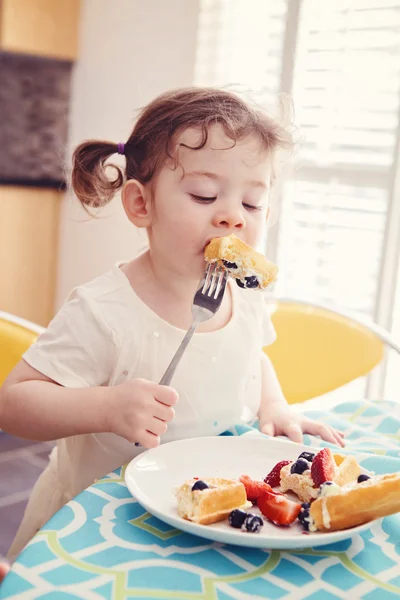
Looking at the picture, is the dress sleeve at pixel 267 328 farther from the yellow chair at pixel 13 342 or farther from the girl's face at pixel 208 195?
the yellow chair at pixel 13 342

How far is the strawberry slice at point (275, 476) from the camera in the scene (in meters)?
0.84

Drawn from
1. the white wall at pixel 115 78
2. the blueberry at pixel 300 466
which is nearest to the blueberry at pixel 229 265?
the blueberry at pixel 300 466

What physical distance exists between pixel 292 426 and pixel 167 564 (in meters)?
0.50

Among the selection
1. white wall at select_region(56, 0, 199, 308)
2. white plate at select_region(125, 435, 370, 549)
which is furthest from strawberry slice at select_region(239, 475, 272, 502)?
white wall at select_region(56, 0, 199, 308)

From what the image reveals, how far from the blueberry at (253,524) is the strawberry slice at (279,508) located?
0.03 metres

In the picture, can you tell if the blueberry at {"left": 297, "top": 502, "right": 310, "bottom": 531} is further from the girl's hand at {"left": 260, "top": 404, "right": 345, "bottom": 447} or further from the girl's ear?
the girl's ear

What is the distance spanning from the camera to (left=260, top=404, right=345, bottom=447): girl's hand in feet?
3.64

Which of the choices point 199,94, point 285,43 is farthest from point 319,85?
point 199,94

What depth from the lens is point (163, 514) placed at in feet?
2.31

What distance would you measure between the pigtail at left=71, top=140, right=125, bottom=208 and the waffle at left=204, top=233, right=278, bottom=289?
1.09 feet

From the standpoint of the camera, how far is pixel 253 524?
2.32 feet

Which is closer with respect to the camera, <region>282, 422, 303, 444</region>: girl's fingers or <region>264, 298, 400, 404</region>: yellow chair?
<region>282, 422, 303, 444</region>: girl's fingers

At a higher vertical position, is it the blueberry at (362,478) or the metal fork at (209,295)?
the metal fork at (209,295)

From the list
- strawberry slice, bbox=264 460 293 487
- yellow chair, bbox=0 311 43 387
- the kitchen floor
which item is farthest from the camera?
the kitchen floor
